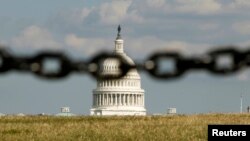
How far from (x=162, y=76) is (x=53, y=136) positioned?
19319 mm

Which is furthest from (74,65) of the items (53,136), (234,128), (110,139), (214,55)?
(53,136)

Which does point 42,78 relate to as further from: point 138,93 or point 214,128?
point 138,93

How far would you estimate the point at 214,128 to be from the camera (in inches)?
421

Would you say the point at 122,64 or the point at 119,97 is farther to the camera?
the point at 119,97

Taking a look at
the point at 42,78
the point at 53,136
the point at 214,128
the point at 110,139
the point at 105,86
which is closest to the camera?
the point at 42,78

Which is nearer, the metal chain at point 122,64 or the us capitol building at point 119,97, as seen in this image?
the metal chain at point 122,64

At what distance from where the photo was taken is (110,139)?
20578 millimetres

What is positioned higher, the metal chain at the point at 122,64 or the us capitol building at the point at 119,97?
the us capitol building at the point at 119,97

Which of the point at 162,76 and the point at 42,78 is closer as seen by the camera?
the point at 42,78

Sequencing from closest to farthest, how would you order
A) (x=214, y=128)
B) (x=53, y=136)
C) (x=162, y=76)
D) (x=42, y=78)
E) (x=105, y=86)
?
1. (x=42, y=78)
2. (x=162, y=76)
3. (x=214, y=128)
4. (x=53, y=136)
5. (x=105, y=86)

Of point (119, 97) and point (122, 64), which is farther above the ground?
point (119, 97)

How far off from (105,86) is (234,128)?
181 meters

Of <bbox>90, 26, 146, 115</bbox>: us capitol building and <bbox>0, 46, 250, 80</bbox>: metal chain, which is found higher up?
<bbox>90, 26, 146, 115</bbox>: us capitol building

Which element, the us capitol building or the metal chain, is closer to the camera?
the metal chain
